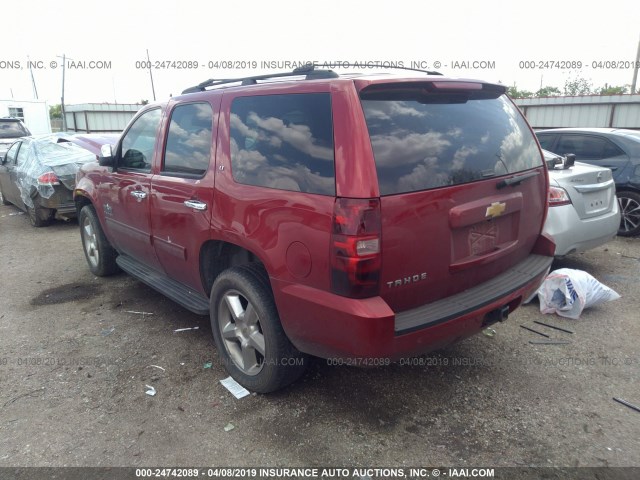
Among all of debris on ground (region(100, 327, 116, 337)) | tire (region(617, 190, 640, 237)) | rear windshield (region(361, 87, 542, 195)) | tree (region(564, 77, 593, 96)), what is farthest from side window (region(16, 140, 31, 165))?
Result: tree (region(564, 77, 593, 96))

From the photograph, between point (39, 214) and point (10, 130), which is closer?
point (39, 214)

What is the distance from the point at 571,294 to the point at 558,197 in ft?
3.44

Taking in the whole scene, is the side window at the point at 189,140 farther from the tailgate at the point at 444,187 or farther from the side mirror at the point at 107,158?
the tailgate at the point at 444,187

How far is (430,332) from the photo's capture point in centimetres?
242

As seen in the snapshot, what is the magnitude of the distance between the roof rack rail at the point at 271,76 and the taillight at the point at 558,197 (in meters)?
2.97

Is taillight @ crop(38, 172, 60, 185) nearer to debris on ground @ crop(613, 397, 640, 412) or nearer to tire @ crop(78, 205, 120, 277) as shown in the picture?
tire @ crop(78, 205, 120, 277)

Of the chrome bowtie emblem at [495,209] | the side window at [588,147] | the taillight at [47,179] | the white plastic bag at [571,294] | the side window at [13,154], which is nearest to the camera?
the chrome bowtie emblem at [495,209]

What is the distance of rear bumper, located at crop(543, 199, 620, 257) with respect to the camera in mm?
4512

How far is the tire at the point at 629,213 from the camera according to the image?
21.3 ft

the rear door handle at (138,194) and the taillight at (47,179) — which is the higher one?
the rear door handle at (138,194)

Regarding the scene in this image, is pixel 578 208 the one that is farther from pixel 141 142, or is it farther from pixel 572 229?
pixel 141 142

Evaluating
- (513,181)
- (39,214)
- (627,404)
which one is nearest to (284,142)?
(513,181)

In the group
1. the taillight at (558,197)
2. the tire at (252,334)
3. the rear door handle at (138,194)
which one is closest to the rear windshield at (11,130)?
the rear door handle at (138,194)

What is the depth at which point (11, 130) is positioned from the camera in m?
14.6
